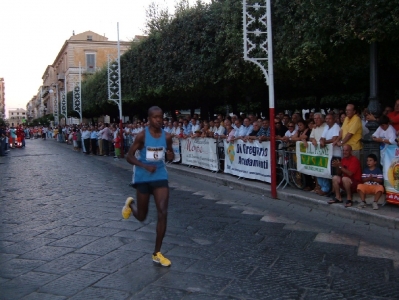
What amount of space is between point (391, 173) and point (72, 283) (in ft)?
18.5

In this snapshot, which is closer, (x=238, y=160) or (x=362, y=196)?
(x=362, y=196)

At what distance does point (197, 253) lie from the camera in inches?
235

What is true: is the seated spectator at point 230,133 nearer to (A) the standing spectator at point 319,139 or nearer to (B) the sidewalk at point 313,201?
(B) the sidewalk at point 313,201

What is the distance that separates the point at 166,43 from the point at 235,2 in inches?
245

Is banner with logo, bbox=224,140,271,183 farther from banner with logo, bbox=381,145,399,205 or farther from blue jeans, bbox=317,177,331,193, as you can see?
banner with logo, bbox=381,145,399,205

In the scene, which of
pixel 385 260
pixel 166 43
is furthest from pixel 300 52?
pixel 166 43

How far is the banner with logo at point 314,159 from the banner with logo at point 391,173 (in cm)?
119

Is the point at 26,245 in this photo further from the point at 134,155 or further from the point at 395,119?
the point at 395,119

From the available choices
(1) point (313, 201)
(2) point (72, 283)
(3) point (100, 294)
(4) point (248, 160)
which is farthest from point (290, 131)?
(3) point (100, 294)

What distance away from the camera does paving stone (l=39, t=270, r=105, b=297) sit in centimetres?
463

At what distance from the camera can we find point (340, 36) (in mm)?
9836

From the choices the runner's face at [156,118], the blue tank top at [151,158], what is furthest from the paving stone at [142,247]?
the runner's face at [156,118]

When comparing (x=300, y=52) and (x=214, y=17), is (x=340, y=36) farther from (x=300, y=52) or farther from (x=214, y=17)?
(x=214, y=17)

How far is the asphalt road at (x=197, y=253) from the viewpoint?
4684 millimetres
